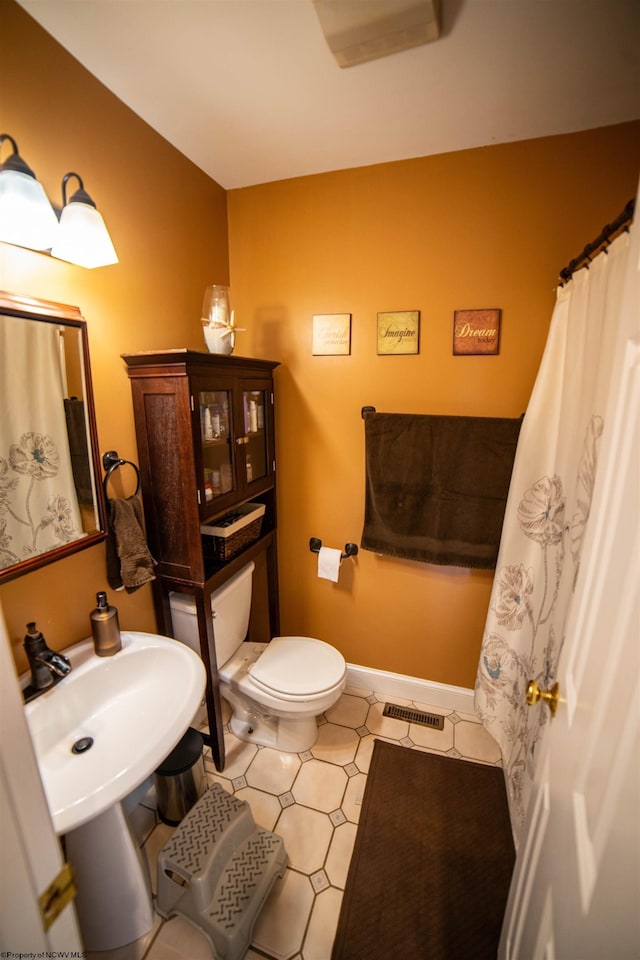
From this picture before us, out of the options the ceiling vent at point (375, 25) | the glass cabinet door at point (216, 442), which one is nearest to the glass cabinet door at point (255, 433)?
the glass cabinet door at point (216, 442)

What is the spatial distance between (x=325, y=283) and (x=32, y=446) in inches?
52.5

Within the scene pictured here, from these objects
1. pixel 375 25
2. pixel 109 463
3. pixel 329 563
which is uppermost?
pixel 375 25

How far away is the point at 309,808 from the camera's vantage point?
1526 millimetres

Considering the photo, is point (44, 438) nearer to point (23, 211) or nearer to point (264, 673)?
point (23, 211)

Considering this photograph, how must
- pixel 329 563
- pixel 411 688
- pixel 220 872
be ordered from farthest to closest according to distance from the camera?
1. pixel 411 688
2. pixel 329 563
3. pixel 220 872

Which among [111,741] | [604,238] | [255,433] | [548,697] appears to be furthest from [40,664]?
[604,238]

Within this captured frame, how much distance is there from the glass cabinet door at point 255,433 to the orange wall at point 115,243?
35 centimetres

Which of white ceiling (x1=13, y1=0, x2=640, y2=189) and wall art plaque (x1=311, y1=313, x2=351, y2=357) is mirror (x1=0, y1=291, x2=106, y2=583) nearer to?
white ceiling (x1=13, y1=0, x2=640, y2=189)

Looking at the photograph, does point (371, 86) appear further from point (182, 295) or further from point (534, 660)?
point (534, 660)

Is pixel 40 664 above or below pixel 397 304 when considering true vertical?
below

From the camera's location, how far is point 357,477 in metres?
1.89

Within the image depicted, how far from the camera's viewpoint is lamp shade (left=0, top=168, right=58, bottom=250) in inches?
35.8

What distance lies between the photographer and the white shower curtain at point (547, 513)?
1027 mm

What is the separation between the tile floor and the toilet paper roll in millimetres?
698
